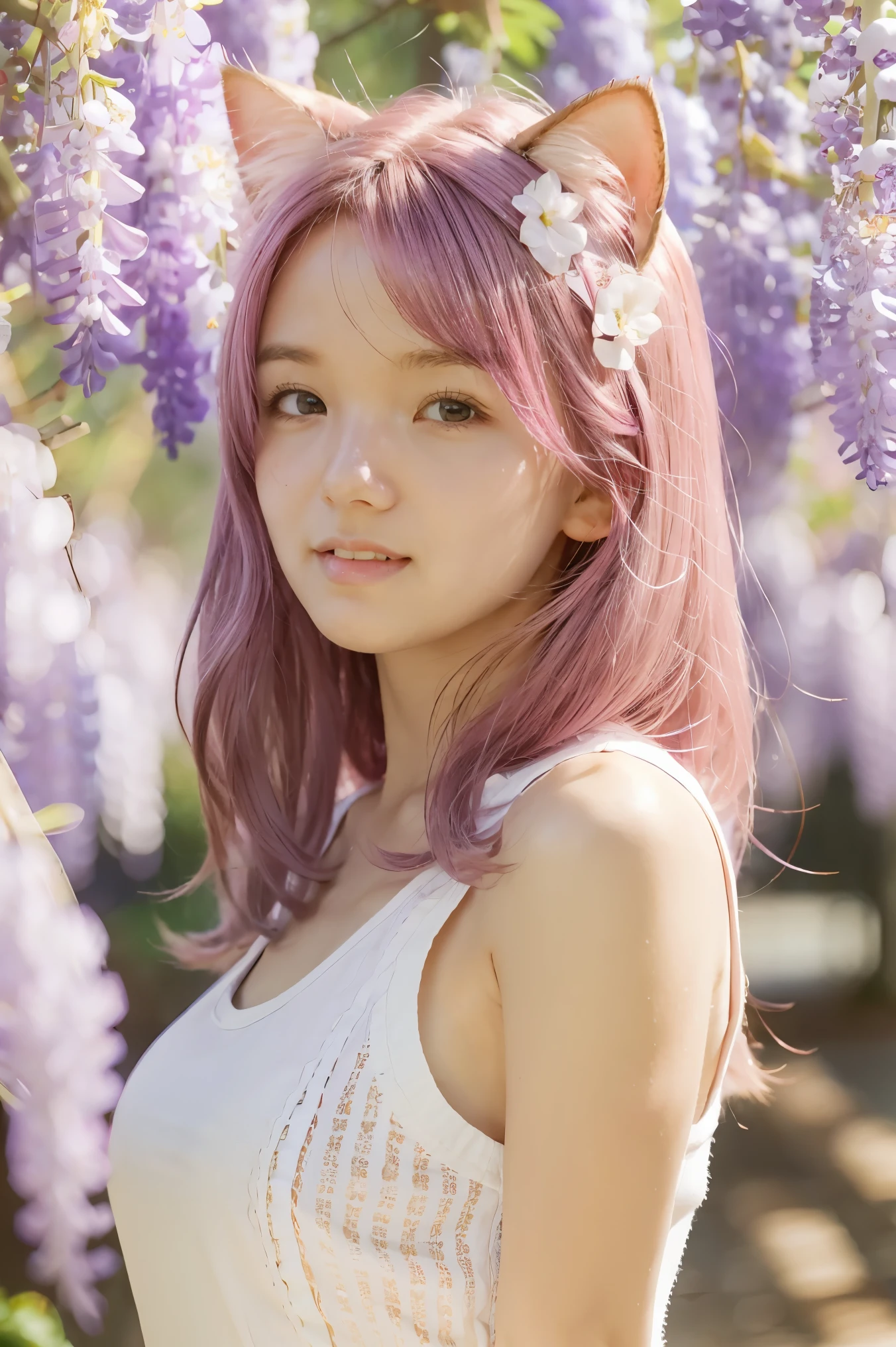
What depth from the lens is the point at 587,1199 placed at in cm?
72

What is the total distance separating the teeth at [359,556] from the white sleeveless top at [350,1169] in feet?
Result: 0.58

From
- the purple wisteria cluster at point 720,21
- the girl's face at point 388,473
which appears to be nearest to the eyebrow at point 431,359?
the girl's face at point 388,473

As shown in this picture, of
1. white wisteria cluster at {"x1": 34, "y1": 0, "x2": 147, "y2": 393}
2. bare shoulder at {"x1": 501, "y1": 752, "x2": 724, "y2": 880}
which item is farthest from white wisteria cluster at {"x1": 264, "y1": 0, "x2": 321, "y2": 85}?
bare shoulder at {"x1": 501, "y1": 752, "x2": 724, "y2": 880}

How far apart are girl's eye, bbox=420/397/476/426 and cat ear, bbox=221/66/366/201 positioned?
0.23 metres

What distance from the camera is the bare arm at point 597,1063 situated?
72 cm

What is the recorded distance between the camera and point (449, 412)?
0.85 meters

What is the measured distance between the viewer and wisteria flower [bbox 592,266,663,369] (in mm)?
829

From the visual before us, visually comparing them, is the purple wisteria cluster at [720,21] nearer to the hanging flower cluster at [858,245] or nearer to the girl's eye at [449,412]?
the hanging flower cluster at [858,245]

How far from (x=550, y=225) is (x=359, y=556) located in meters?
0.26

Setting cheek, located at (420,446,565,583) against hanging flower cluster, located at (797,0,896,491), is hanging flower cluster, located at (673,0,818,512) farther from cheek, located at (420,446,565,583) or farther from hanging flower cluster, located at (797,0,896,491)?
cheek, located at (420,446,565,583)

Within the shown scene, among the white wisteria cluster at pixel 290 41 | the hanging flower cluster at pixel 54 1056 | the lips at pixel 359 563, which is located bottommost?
the hanging flower cluster at pixel 54 1056

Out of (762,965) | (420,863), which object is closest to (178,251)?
(420,863)

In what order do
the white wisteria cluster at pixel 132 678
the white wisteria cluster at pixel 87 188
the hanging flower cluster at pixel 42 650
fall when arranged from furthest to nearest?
the white wisteria cluster at pixel 132 678
the hanging flower cluster at pixel 42 650
the white wisteria cluster at pixel 87 188

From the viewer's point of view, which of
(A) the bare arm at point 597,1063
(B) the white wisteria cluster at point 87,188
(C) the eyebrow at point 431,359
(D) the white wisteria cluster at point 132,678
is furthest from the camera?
(D) the white wisteria cluster at point 132,678
